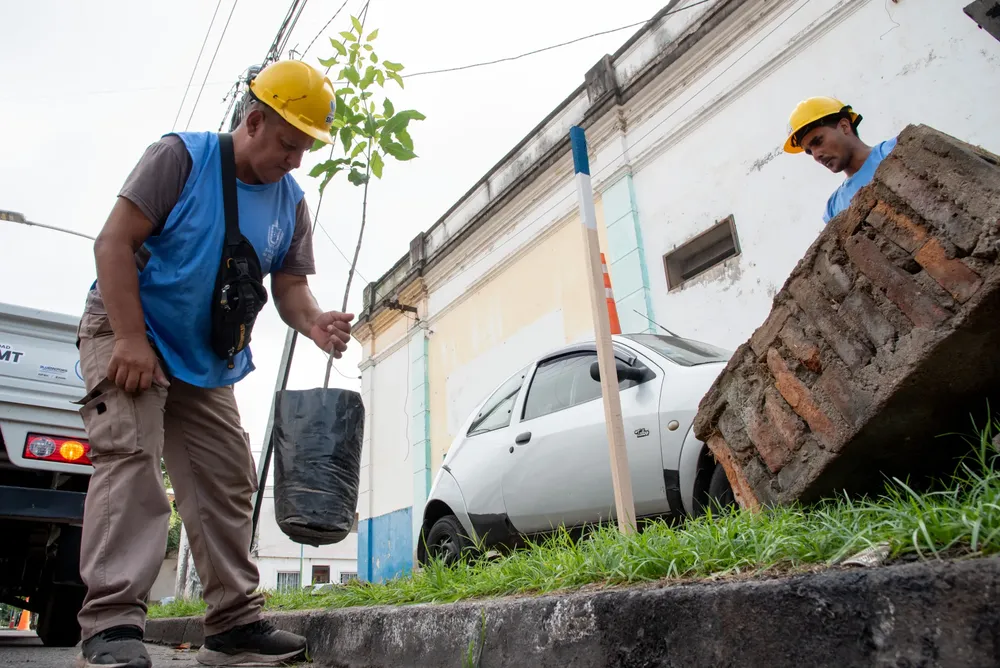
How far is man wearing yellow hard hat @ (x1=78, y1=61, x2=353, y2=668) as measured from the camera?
2.15 m

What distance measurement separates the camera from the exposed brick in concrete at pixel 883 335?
Result: 1.71 metres

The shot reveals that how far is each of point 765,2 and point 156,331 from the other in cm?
690

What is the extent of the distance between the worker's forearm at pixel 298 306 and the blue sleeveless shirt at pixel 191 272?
0.45 meters

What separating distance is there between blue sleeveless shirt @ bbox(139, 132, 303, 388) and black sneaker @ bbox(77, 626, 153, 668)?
82 centimetres

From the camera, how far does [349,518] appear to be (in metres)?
2.72

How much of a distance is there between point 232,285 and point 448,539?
2.72 metres

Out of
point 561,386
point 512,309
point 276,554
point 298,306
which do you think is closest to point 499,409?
point 561,386

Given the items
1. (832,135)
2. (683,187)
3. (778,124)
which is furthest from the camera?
(683,187)

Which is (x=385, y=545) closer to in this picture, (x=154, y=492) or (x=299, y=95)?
(x=154, y=492)

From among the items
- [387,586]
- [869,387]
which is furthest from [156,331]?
[869,387]

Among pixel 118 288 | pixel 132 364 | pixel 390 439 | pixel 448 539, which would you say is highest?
pixel 390 439

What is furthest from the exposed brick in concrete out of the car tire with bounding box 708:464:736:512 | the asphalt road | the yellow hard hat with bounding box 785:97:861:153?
the asphalt road

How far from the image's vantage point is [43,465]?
4.10m

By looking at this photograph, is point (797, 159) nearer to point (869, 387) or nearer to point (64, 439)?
point (869, 387)
